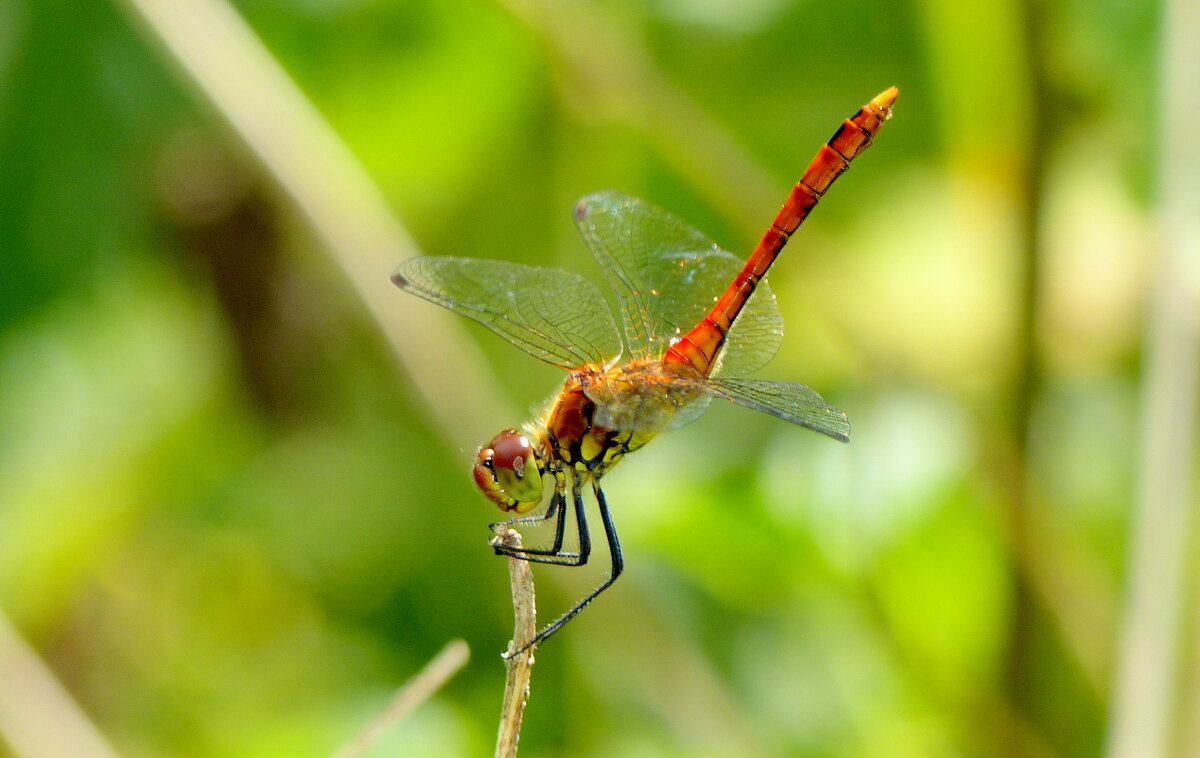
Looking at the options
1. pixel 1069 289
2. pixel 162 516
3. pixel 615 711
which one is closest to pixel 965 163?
pixel 1069 289

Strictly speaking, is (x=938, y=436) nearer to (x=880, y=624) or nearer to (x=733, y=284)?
(x=880, y=624)

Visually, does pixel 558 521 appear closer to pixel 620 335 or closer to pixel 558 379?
pixel 620 335

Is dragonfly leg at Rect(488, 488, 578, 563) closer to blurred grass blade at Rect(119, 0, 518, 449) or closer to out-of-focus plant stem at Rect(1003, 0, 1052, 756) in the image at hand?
blurred grass blade at Rect(119, 0, 518, 449)

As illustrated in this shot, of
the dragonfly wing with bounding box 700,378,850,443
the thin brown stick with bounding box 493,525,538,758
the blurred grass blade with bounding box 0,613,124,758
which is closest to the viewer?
the thin brown stick with bounding box 493,525,538,758

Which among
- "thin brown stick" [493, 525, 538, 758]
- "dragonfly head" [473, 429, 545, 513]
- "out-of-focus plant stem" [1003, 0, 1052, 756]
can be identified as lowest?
"out-of-focus plant stem" [1003, 0, 1052, 756]

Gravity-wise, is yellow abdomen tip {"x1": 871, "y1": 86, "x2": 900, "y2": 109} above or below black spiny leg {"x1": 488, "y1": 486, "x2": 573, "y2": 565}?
above

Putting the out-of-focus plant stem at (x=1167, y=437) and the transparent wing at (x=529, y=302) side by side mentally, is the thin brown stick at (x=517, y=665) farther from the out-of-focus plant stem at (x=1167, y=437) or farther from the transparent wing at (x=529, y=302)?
the out-of-focus plant stem at (x=1167, y=437)

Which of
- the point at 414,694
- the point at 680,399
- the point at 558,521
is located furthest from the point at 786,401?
the point at 414,694

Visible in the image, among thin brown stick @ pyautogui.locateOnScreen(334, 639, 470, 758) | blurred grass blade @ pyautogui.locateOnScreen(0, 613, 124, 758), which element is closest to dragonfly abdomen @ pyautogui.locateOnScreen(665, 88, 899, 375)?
thin brown stick @ pyautogui.locateOnScreen(334, 639, 470, 758)
